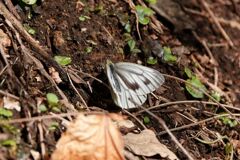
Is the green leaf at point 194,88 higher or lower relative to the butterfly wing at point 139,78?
lower

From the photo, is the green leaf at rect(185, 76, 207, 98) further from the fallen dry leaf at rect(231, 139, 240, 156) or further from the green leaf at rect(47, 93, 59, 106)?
the green leaf at rect(47, 93, 59, 106)

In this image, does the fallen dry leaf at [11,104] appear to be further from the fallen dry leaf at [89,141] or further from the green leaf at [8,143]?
the fallen dry leaf at [89,141]

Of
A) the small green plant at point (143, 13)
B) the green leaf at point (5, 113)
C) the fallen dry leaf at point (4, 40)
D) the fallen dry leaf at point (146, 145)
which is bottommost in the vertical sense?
the fallen dry leaf at point (146, 145)

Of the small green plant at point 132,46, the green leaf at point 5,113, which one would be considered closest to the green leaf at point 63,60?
the small green plant at point 132,46

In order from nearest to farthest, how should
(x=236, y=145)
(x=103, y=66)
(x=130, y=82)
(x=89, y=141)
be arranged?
(x=89, y=141) < (x=130, y=82) < (x=103, y=66) < (x=236, y=145)

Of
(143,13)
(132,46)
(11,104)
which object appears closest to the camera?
(11,104)

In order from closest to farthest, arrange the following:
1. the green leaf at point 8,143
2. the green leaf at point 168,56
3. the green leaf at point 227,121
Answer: the green leaf at point 8,143 → the green leaf at point 227,121 → the green leaf at point 168,56

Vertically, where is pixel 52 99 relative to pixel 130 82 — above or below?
above

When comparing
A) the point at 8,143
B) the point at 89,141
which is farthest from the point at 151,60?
the point at 8,143

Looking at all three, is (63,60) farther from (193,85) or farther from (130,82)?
(193,85)
